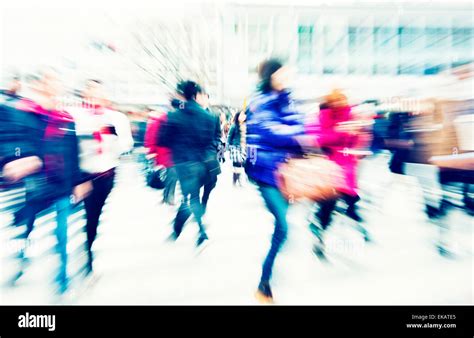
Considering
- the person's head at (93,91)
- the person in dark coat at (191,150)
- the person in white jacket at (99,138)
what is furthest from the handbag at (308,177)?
the person's head at (93,91)

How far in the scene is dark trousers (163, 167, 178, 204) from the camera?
1575 mm

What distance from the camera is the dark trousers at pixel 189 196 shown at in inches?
62.6

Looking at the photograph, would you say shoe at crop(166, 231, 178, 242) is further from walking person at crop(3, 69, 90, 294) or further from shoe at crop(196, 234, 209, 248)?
walking person at crop(3, 69, 90, 294)

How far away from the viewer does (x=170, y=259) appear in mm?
1604

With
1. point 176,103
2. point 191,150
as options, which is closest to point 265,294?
point 191,150

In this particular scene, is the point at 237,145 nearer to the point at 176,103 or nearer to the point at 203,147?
the point at 203,147

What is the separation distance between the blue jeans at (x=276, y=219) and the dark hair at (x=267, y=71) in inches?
19.7

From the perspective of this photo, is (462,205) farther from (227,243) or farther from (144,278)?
(144,278)

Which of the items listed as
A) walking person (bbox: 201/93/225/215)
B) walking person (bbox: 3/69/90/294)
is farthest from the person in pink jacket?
walking person (bbox: 3/69/90/294)

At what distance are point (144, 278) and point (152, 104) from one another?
3.03ft

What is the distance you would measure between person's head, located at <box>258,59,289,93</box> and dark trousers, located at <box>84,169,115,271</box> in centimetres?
91

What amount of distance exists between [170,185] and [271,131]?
600 mm

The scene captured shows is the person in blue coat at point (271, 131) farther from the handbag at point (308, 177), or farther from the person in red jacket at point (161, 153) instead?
the person in red jacket at point (161, 153)

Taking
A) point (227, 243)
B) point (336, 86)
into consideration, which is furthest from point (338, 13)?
point (227, 243)
